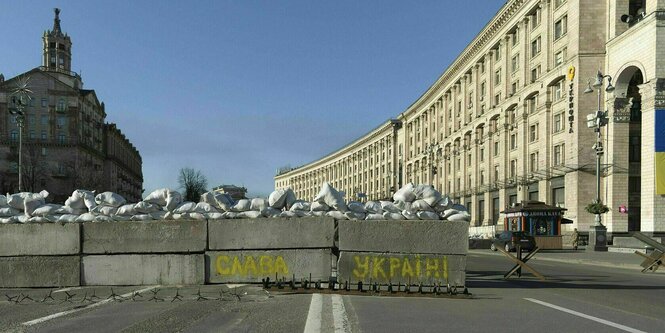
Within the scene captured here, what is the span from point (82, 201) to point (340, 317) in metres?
6.16

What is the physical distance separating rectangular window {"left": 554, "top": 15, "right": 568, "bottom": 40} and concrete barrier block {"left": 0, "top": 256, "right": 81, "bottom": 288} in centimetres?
5165

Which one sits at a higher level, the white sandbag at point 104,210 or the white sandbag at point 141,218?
the white sandbag at point 104,210

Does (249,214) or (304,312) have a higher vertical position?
(249,214)

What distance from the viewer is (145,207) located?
9.82 m

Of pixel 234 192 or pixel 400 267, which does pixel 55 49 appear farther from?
pixel 400 267

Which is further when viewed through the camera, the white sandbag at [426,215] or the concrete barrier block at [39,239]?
the white sandbag at [426,215]

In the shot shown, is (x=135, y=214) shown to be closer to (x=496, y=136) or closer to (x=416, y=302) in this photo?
(x=416, y=302)

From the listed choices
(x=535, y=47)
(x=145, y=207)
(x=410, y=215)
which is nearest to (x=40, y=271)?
(x=145, y=207)

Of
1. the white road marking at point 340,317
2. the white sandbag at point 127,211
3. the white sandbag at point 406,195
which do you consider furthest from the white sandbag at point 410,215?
the white sandbag at point 127,211

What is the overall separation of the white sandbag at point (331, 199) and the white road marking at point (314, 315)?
185 cm

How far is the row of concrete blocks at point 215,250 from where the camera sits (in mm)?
9289

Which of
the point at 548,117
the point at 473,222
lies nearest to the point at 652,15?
the point at 548,117

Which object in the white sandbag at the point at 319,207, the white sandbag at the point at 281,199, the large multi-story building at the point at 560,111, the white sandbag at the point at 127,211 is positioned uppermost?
the large multi-story building at the point at 560,111

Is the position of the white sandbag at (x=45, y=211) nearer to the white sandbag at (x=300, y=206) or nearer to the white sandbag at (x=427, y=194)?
the white sandbag at (x=300, y=206)
